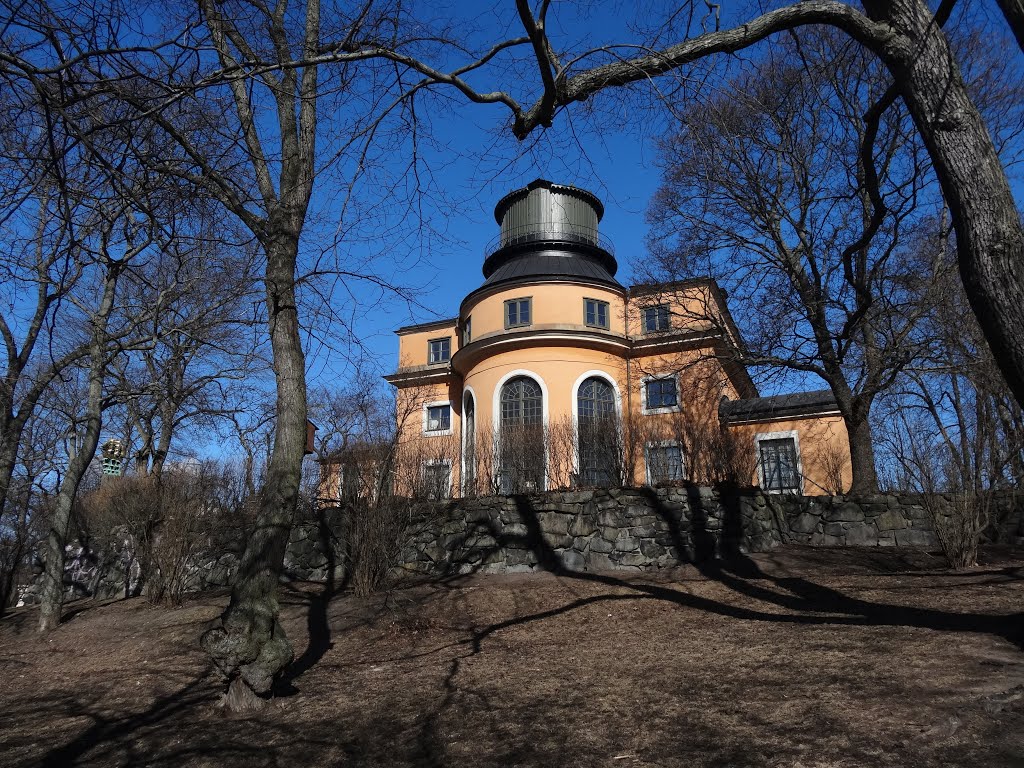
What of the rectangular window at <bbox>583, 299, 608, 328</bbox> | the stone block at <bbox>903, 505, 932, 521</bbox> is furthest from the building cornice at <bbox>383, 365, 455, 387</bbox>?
the stone block at <bbox>903, 505, 932, 521</bbox>

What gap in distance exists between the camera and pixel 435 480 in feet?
48.2

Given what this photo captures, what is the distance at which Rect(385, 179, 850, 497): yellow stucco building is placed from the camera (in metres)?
16.9

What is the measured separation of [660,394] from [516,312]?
5.85 m

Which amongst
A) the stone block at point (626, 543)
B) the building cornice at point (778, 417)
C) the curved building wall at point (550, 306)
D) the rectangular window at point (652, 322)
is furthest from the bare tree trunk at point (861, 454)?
the curved building wall at point (550, 306)

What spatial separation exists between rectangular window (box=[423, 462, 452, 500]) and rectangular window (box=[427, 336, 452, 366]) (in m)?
12.7

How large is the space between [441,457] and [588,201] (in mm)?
14972

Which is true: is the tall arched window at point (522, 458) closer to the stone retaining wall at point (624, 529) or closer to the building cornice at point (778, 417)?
the stone retaining wall at point (624, 529)

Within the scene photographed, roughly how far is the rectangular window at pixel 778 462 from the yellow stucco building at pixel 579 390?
48mm

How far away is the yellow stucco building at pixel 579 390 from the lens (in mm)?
16922

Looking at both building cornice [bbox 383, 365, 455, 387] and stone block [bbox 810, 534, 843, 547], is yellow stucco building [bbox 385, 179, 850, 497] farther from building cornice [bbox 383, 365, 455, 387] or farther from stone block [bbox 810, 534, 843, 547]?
stone block [bbox 810, 534, 843, 547]

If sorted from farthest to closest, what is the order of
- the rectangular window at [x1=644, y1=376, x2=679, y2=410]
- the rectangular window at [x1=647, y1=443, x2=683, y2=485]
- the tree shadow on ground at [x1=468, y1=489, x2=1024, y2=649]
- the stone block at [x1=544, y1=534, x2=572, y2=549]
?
1. the rectangular window at [x1=644, y1=376, x2=679, y2=410]
2. the rectangular window at [x1=647, y1=443, x2=683, y2=485]
3. the stone block at [x1=544, y1=534, x2=572, y2=549]
4. the tree shadow on ground at [x1=468, y1=489, x2=1024, y2=649]

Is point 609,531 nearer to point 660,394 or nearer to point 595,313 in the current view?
point 660,394

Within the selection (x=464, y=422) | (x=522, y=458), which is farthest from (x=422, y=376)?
(x=522, y=458)

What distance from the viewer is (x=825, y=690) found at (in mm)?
4723
